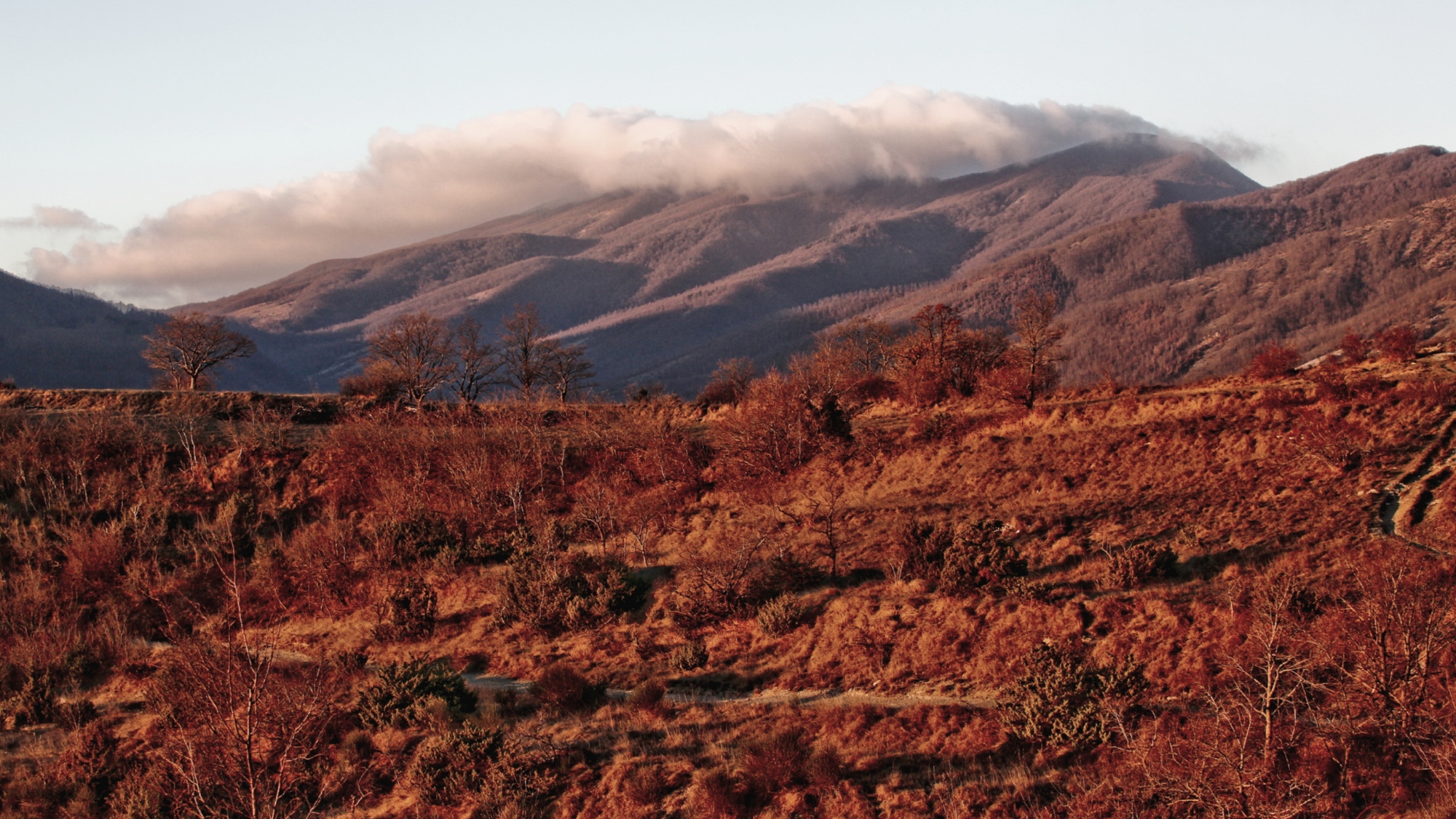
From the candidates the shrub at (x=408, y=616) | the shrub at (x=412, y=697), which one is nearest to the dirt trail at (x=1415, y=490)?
the shrub at (x=412, y=697)

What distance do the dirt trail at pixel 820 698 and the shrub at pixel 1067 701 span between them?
3.62ft

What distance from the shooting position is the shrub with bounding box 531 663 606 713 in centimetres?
1867

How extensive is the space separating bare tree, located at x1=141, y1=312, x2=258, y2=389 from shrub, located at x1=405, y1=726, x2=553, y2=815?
47.7 m

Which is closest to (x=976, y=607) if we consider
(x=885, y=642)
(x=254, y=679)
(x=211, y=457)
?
(x=885, y=642)

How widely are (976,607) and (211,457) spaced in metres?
32.7

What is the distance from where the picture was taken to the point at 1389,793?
1124 centimetres

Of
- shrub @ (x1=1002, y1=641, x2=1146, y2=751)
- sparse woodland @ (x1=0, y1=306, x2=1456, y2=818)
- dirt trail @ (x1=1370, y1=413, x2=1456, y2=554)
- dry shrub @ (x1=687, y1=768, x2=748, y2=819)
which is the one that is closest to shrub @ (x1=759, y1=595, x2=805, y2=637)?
sparse woodland @ (x1=0, y1=306, x2=1456, y2=818)

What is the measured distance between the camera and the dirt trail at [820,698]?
1634 centimetres

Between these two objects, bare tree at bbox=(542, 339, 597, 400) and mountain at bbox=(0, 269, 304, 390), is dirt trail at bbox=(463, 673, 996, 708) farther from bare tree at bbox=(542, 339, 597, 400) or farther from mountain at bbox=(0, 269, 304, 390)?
mountain at bbox=(0, 269, 304, 390)

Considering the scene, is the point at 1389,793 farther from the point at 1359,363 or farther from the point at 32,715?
the point at 32,715

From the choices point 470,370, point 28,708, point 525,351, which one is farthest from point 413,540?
point 525,351

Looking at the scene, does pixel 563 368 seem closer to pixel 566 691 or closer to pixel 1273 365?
pixel 566 691

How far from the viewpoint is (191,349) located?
5559 cm

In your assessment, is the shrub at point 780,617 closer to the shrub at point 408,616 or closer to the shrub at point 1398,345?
the shrub at point 408,616
